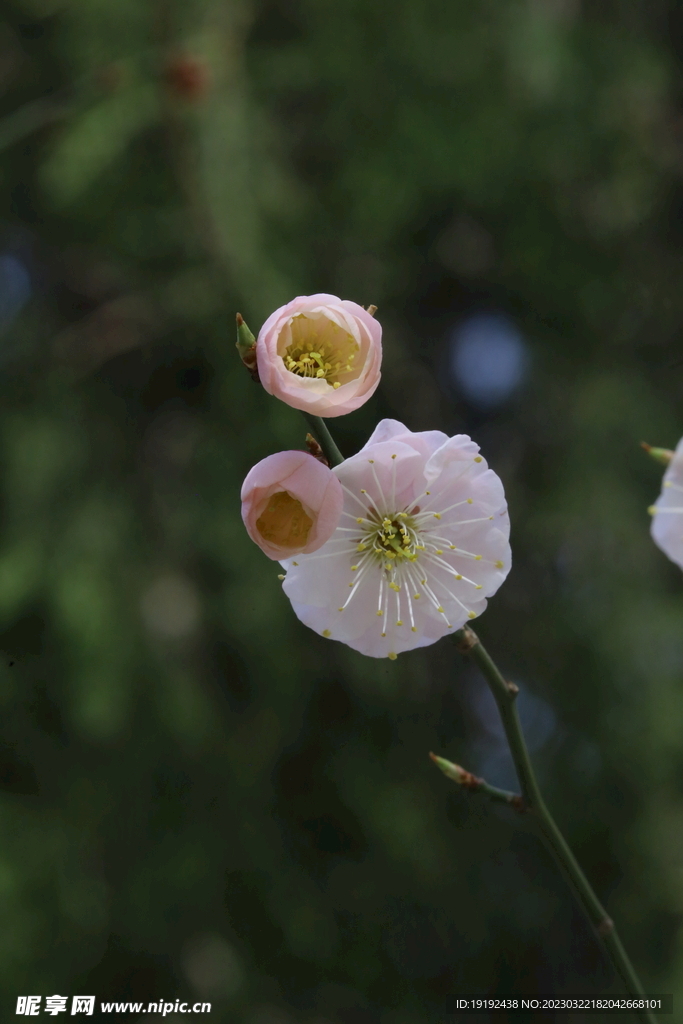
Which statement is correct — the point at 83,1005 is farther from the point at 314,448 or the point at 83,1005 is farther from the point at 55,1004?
the point at 314,448

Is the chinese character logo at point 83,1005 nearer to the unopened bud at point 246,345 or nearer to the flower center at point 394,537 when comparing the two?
the flower center at point 394,537

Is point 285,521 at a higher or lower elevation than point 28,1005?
higher

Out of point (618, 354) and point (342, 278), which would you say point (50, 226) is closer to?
point (342, 278)

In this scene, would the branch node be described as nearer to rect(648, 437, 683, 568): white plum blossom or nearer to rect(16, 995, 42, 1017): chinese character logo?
rect(648, 437, 683, 568): white plum blossom

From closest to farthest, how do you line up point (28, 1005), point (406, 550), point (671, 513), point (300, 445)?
point (671, 513), point (406, 550), point (28, 1005), point (300, 445)

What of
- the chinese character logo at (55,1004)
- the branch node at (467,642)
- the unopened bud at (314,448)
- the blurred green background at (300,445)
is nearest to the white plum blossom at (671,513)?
the branch node at (467,642)

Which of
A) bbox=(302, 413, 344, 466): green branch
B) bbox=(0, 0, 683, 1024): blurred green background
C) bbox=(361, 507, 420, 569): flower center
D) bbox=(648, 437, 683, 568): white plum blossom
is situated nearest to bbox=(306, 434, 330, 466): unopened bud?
bbox=(302, 413, 344, 466): green branch

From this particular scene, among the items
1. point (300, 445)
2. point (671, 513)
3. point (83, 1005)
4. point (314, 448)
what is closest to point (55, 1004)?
point (83, 1005)

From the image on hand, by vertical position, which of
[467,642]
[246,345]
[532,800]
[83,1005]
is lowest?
[83,1005]

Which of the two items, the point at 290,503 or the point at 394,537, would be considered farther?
the point at 394,537
